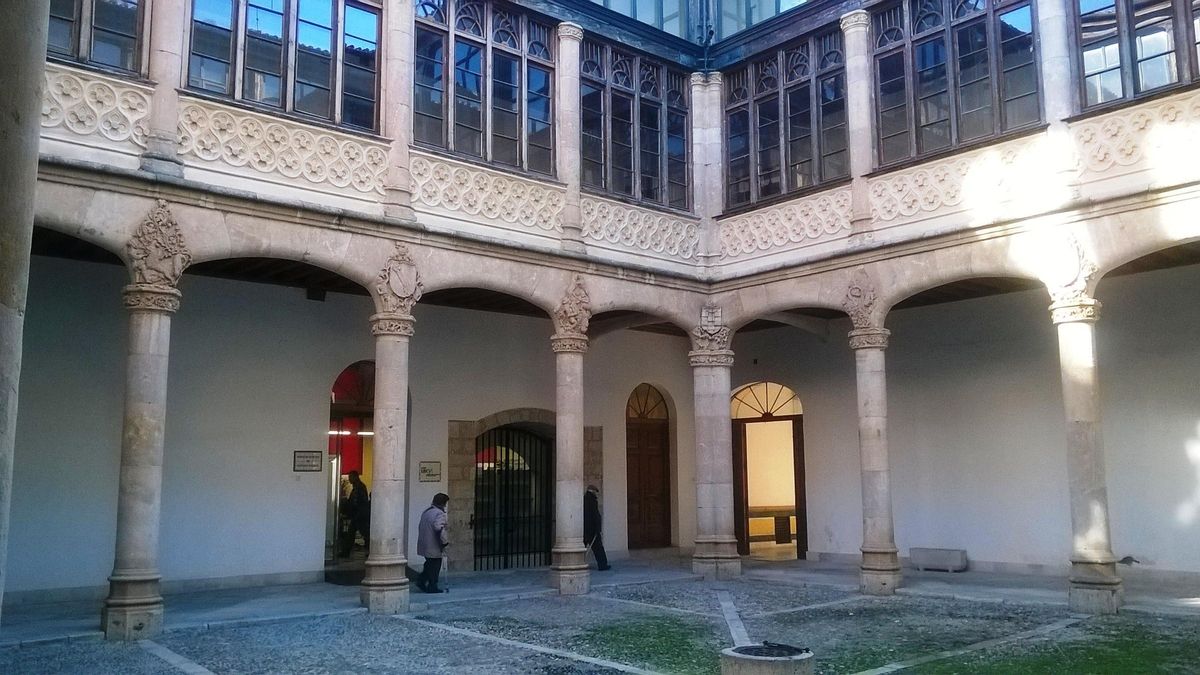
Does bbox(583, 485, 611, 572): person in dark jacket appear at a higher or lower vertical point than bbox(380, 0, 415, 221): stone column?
lower

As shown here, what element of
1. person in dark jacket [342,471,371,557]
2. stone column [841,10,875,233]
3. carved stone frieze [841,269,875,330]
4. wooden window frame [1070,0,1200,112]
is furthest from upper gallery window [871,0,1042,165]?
person in dark jacket [342,471,371,557]

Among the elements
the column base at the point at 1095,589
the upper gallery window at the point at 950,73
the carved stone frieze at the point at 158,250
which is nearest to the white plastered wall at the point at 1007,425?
the column base at the point at 1095,589

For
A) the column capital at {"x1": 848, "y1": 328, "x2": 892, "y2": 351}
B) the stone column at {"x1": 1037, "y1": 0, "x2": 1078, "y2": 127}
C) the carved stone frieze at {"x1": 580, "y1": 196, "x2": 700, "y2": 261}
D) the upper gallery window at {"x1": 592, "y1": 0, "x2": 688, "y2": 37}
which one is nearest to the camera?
the stone column at {"x1": 1037, "y1": 0, "x2": 1078, "y2": 127}

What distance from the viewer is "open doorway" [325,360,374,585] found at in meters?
13.8

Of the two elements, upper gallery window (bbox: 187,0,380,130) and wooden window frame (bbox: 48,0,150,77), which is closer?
wooden window frame (bbox: 48,0,150,77)

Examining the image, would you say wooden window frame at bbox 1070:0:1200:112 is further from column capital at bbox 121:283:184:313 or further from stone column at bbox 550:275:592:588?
column capital at bbox 121:283:184:313

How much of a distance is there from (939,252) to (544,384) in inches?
251

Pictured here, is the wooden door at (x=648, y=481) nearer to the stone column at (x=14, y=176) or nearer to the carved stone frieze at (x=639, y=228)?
the carved stone frieze at (x=639, y=228)

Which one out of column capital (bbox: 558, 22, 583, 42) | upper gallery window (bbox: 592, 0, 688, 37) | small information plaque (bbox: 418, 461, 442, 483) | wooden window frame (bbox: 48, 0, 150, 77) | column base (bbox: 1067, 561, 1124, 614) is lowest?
column base (bbox: 1067, 561, 1124, 614)

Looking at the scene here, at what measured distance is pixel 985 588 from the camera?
11.6 meters

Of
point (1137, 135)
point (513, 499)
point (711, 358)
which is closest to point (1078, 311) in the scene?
point (1137, 135)

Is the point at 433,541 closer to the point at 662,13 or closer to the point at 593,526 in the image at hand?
the point at 593,526

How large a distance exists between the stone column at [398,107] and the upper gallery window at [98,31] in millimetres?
2641

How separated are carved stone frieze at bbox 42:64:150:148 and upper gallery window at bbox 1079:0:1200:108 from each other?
32.0 ft
